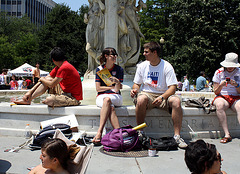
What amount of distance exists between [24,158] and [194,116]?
321 cm

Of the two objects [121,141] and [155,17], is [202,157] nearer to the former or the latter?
[121,141]

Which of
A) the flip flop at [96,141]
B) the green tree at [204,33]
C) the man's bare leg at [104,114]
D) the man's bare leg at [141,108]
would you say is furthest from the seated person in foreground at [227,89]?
the green tree at [204,33]

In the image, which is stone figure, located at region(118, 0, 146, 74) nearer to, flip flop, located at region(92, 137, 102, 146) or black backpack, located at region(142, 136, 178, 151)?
flip flop, located at region(92, 137, 102, 146)

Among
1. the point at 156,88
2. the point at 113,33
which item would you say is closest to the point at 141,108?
the point at 156,88

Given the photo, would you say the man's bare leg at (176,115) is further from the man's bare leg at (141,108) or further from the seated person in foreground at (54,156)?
the seated person in foreground at (54,156)

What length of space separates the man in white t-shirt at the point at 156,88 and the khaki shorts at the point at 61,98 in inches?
48.4

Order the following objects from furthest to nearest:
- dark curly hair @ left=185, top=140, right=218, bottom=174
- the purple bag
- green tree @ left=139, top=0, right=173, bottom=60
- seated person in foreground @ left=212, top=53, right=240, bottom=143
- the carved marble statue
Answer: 1. green tree @ left=139, top=0, right=173, bottom=60
2. the carved marble statue
3. seated person in foreground @ left=212, top=53, right=240, bottom=143
4. the purple bag
5. dark curly hair @ left=185, top=140, right=218, bottom=174

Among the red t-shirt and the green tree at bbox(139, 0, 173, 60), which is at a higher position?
the green tree at bbox(139, 0, 173, 60)

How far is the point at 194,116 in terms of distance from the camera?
5.33 meters

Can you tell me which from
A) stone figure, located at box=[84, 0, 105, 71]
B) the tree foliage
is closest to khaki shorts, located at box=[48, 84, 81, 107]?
stone figure, located at box=[84, 0, 105, 71]

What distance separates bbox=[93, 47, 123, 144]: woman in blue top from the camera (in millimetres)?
4770

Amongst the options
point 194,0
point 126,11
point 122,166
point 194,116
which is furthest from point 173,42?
point 122,166

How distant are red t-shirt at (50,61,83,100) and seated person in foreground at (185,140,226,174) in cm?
366

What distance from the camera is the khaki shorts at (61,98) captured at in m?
5.21
